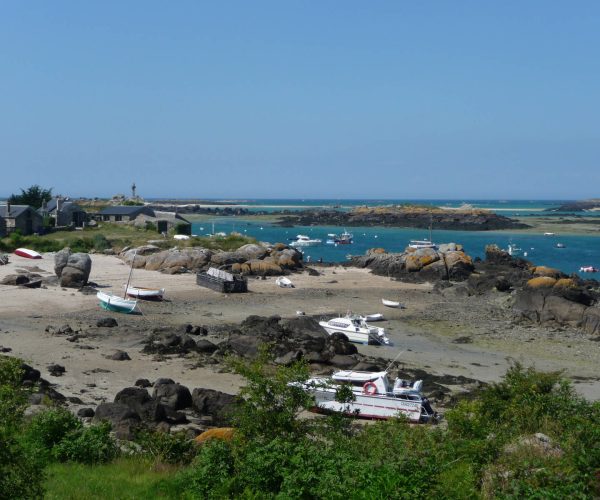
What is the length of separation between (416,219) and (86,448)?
5760 inches

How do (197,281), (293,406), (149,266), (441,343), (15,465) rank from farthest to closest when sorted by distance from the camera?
(149,266) → (197,281) → (441,343) → (293,406) → (15,465)

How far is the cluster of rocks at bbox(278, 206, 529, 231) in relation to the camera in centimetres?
14612

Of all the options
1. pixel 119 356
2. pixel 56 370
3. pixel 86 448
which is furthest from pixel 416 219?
pixel 86 448

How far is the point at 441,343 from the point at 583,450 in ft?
79.5

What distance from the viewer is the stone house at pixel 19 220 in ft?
233

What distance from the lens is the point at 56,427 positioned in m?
14.6

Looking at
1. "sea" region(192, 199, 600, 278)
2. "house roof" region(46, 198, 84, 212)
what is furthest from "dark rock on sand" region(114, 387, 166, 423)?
"house roof" region(46, 198, 84, 212)

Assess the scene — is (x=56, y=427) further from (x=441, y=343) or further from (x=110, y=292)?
(x=110, y=292)

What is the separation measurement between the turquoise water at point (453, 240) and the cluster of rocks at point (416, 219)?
7.30 meters

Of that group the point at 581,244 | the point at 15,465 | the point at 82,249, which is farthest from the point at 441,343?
the point at 581,244

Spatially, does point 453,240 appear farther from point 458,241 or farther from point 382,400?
point 382,400

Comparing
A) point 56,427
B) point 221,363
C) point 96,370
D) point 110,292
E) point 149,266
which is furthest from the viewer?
point 149,266

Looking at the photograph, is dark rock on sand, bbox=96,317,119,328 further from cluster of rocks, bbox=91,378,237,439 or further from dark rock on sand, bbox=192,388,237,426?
dark rock on sand, bbox=192,388,237,426

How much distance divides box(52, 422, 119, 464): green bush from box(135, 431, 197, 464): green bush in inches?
24.8
